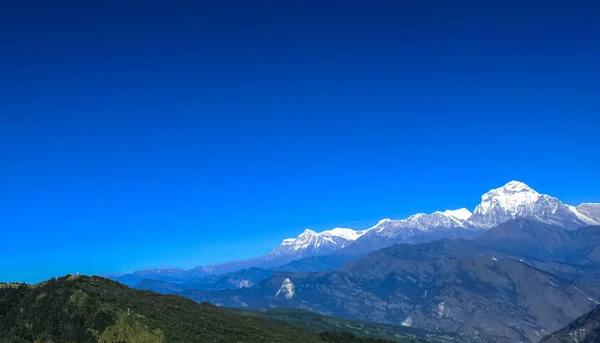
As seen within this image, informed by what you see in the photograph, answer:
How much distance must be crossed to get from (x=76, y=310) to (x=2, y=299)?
3098 cm

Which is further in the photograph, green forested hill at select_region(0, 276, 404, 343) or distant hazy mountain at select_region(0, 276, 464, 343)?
distant hazy mountain at select_region(0, 276, 464, 343)

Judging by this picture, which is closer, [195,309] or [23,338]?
[23,338]

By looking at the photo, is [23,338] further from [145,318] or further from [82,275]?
[82,275]

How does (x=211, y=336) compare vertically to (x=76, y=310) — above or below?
below

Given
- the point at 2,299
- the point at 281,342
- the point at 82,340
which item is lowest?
the point at 281,342

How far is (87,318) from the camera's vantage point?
119m

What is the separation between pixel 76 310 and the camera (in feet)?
397

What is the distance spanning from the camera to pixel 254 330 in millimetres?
174125

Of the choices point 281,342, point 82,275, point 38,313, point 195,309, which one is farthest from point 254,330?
point 38,313

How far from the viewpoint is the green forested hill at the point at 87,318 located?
115 meters

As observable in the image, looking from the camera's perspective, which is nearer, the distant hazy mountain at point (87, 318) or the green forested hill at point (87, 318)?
the green forested hill at point (87, 318)

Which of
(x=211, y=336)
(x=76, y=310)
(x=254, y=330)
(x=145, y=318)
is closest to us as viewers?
(x=76, y=310)

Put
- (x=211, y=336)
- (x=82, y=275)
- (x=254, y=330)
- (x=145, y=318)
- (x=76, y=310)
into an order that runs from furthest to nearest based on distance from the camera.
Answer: (x=254, y=330) → (x=82, y=275) → (x=211, y=336) → (x=145, y=318) → (x=76, y=310)

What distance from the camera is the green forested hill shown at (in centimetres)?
11531
